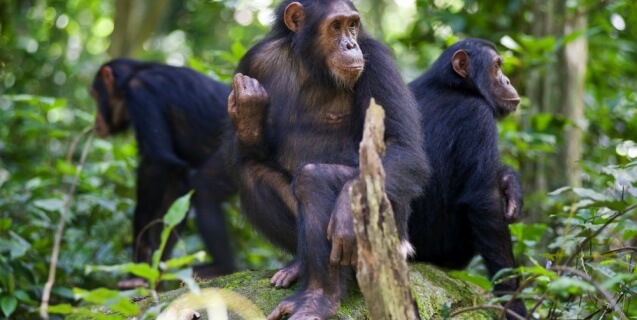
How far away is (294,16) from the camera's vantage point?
5.79 m

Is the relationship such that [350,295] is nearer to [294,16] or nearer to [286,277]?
[286,277]

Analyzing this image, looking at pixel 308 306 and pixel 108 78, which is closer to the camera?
pixel 308 306

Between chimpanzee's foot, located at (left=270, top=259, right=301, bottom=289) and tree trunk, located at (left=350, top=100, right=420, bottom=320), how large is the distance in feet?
4.77

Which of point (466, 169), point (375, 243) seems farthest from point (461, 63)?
point (375, 243)

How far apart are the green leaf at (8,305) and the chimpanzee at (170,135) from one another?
7.21ft

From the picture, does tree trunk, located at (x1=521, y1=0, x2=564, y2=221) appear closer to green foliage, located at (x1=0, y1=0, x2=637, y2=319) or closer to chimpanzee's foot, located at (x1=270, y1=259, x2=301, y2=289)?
green foliage, located at (x1=0, y1=0, x2=637, y2=319)

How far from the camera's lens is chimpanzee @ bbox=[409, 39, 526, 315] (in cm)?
612

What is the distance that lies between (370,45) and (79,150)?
6602mm

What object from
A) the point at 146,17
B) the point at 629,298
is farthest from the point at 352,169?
the point at 146,17

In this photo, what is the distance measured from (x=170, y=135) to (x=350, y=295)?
4.49m

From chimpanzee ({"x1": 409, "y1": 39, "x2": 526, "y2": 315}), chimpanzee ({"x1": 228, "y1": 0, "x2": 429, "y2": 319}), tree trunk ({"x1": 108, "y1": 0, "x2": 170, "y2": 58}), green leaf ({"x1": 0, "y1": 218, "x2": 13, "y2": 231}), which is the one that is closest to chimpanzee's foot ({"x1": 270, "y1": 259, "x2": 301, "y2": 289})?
chimpanzee ({"x1": 228, "y1": 0, "x2": 429, "y2": 319})

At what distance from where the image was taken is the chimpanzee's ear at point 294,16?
5750 millimetres

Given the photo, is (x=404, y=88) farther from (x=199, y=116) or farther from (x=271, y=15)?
(x=199, y=116)

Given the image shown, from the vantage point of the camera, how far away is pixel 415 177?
16.6ft
